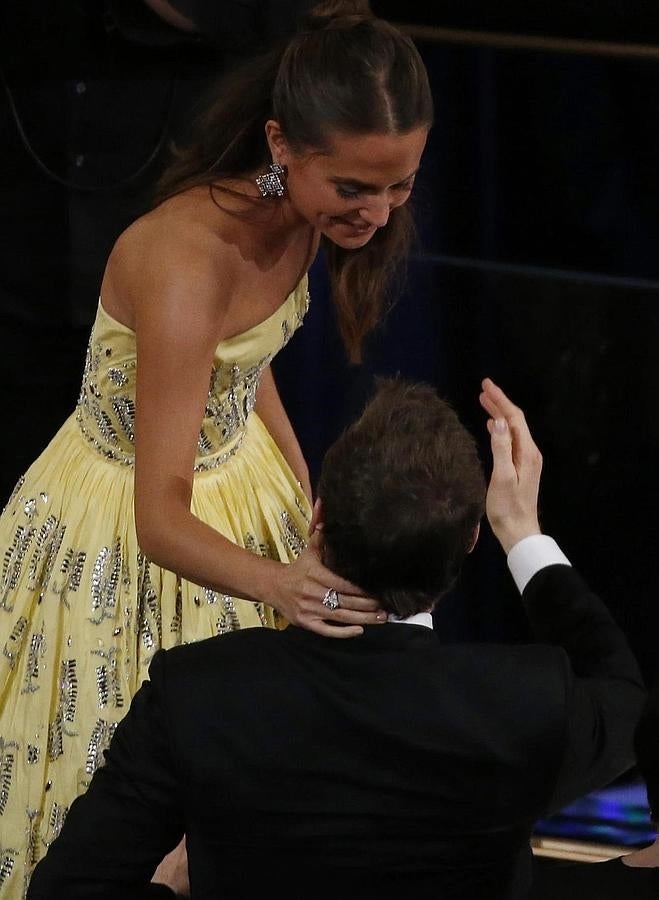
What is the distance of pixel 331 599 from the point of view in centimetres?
123

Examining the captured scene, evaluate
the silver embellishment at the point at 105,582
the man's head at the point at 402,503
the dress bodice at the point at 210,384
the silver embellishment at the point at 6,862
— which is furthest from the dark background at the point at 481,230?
the man's head at the point at 402,503

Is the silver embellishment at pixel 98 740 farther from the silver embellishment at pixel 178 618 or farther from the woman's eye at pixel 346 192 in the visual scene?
the woman's eye at pixel 346 192

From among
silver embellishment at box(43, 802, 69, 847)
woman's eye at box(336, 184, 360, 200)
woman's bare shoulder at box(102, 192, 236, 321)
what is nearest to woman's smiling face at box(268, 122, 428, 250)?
woman's eye at box(336, 184, 360, 200)

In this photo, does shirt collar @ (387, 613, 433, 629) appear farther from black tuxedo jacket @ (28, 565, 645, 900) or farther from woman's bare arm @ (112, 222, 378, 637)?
woman's bare arm @ (112, 222, 378, 637)

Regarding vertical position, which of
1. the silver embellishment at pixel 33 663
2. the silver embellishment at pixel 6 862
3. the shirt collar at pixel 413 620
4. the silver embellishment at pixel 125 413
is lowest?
the silver embellishment at pixel 6 862

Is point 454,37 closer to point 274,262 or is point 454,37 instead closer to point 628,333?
point 628,333

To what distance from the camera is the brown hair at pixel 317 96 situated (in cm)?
152

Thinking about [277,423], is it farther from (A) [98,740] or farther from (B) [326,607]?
(B) [326,607]

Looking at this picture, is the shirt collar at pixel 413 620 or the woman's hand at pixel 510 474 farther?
the woman's hand at pixel 510 474

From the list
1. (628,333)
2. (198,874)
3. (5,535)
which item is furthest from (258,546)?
(628,333)

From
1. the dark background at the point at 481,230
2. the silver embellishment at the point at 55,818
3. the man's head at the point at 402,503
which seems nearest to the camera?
the man's head at the point at 402,503

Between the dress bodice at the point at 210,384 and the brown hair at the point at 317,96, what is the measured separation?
0.54ft

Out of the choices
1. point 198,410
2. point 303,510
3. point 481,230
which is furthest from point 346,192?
point 481,230

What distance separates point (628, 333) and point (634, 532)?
32cm
